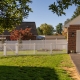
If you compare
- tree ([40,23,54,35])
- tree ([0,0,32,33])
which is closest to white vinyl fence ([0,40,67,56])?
tree ([0,0,32,33])

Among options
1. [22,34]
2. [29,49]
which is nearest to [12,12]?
[29,49]

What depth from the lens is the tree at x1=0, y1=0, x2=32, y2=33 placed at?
31.2 feet

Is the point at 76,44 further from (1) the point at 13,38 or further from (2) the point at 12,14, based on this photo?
(1) the point at 13,38

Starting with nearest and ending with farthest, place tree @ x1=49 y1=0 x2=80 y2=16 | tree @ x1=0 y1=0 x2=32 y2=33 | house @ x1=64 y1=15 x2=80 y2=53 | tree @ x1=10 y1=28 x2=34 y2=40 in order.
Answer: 1. tree @ x1=49 y1=0 x2=80 y2=16
2. tree @ x1=0 y1=0 x2=32 y2=33
3. house @ x1=64 y1=15 x2=80 y2=53
4. tree @ x1=10 y1=28 x2=34 y2=40

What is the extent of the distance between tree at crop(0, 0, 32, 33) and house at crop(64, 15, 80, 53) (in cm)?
1125

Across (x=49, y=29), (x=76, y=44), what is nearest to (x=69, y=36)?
(x=76, y=44)

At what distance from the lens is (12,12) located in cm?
1055

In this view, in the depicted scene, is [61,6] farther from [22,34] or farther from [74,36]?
[22,34]

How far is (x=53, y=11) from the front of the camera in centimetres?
568

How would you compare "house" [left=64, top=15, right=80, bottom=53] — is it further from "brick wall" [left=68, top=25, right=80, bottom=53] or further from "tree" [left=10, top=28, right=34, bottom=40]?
"tree" [left=10, top=28, right=34, bottom=40]

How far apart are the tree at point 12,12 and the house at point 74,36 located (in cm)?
1125

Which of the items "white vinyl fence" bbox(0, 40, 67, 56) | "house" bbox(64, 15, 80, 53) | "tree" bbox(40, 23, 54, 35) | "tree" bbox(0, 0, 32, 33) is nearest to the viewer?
"tree" bbox(0, 0, 32, 33)

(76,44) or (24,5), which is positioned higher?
(24,5)

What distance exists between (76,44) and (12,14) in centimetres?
1165
